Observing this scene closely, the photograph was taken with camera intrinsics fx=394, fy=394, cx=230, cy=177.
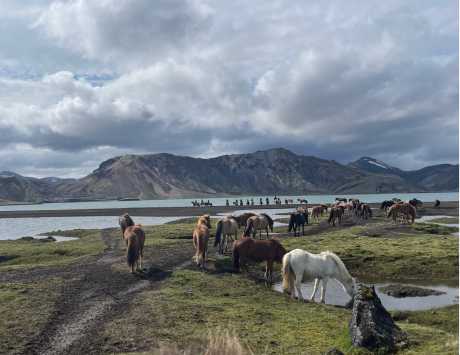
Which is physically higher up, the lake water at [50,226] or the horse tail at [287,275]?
the horse tail at [287,275]

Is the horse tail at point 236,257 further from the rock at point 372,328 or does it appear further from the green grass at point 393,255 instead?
the rock at point 372,328

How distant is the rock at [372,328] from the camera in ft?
33.8

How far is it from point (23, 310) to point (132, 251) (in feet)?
21.8

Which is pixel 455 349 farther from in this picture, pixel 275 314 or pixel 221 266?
pixel 221 266

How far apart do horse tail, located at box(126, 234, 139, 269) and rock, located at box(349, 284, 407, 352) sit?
521 inches

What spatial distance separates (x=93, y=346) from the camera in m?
12.2

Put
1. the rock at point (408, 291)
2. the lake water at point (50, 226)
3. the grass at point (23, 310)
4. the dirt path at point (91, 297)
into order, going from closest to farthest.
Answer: the dirt path at point (91, 297), the grass at point (23, 310), the rock at point (408, 291), the lake water at point (50, 226)

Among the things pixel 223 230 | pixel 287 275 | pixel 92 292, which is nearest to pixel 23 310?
pixel 92 292

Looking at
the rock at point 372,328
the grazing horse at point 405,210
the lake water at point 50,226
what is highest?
the grazing horse at point 405,210

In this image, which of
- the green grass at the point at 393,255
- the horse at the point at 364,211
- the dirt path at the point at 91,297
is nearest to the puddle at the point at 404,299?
the green grass at the point at 393,255

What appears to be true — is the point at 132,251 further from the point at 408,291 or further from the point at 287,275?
the point at 408,291

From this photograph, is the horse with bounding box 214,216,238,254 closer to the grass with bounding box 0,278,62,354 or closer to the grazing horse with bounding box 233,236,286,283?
the grazing horse with bounding box 233,236,286,283

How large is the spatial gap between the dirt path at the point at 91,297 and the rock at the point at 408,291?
38.2ft

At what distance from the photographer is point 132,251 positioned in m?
21.5
